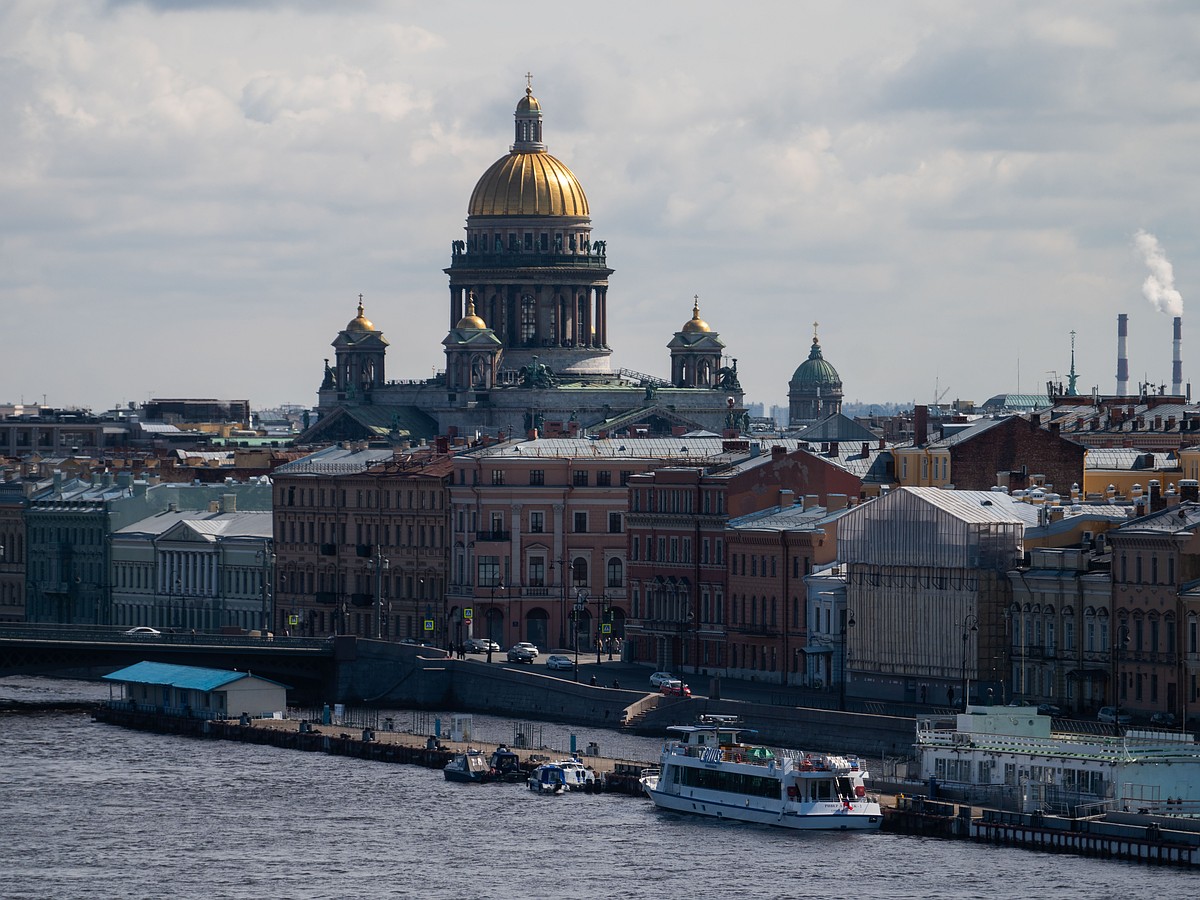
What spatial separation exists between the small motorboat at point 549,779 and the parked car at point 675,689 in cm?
1223

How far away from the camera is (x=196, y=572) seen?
155m

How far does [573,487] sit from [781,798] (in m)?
45.2

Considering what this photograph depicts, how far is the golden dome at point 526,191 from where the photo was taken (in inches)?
7692

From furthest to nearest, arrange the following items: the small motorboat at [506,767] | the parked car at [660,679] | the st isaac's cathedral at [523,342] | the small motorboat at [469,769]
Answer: the st isaac's cathedral at [523,342]
the parked car at [660,679]
the small motorboat at [469,769]
the small motorboat at [506,767]

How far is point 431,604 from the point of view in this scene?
14288 cm

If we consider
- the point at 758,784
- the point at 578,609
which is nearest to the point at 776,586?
the point at 578,609

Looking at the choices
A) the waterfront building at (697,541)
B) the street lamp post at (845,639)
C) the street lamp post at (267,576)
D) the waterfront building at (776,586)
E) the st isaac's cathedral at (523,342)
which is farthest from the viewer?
the st isaac's cathedral at (523,342)

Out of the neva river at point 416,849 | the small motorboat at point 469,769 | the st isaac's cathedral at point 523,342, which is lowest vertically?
the neva river at point 416,849

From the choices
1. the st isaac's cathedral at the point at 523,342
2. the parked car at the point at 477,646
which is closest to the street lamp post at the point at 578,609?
the parked car at the point at 477,646

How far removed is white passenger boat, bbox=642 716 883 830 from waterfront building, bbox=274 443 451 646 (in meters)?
41.0

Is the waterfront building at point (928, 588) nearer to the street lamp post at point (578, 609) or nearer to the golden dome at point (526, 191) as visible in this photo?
the street lamp post at point (578, 609)

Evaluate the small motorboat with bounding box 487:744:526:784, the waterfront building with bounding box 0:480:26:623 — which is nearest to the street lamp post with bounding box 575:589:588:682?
the small motorboat with bounding box 487:744:526:784

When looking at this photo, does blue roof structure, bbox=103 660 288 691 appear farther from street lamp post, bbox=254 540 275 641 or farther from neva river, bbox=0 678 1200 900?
street lamp post, bbox=254 540 275 641

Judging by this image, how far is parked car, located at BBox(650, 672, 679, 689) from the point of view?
116562 millimetres
